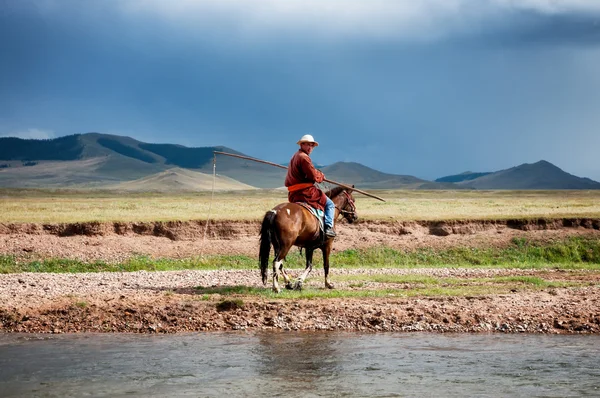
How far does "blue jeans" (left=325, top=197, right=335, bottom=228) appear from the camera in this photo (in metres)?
21.5

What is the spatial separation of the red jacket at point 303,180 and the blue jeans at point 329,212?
41cm

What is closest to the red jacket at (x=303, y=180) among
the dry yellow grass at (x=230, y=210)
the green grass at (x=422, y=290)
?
the green grass at (x=422, y=290)

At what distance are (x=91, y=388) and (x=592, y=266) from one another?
23425 millimetres

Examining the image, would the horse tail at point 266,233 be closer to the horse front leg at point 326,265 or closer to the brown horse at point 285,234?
the brown horse at point 285,234

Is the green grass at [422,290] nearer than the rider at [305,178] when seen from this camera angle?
Yes

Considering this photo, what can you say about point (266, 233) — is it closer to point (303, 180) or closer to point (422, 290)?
point (303, 180)

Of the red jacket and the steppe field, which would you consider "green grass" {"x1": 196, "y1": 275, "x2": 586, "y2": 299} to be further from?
the red jacket

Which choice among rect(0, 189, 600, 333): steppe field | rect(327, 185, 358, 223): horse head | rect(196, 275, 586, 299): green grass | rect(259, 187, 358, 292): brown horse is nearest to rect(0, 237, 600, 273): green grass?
rect(0, 189, 600, 333): steppe field

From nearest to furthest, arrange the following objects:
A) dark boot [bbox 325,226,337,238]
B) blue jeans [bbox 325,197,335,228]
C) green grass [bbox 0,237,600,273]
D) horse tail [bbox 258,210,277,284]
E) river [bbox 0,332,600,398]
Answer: river [bbox 0,332,600,398] < horse tail [bbox 258,210,277,284] < dark boot [bbox 325,226,337,238] < blue jeans [bbox 325,197,335,228] < green grass [bbox 0,237,600,273]

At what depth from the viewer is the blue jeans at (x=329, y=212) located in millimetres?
21484

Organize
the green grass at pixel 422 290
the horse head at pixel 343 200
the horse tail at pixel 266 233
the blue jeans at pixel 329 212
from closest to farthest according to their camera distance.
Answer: the green grass at pixel 422 290 < the horse tail at pixel 266 233 < the blue jeans at pixel 329 212 < the horse head at pixel 343 200

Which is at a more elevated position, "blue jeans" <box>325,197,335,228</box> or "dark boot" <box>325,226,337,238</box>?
"blue jeans" <box>325,197,335,228</box>

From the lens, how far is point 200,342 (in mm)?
15164

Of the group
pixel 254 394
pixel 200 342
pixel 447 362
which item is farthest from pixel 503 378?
pixel 200 342
